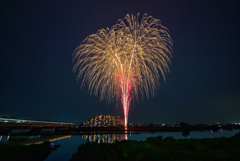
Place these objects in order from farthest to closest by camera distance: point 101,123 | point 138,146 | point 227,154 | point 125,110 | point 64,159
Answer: point 101,123 → point 125,110 → point 64,159 → point 138,146 → point 227,154

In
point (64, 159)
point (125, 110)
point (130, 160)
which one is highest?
point (125, 110)

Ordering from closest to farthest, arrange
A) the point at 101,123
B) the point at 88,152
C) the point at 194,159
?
1. the point at 194,159
2. the point at 88,152
3. the point at 101,123

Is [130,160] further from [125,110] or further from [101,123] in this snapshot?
[101,123]

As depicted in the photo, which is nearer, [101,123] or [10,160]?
[10,160]

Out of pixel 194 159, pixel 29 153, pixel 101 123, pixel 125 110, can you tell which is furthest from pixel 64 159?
pixel 101 123

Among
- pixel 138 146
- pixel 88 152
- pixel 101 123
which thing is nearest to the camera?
pixel 138 146

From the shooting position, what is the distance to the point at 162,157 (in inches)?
406

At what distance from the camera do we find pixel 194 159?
9852 mm

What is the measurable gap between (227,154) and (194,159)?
3170 millimetres

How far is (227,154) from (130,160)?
725cm

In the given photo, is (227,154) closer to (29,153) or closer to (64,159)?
(64,159)

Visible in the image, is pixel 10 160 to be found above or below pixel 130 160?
below

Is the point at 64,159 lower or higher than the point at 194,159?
lower

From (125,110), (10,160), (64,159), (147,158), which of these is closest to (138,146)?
(147,158)
